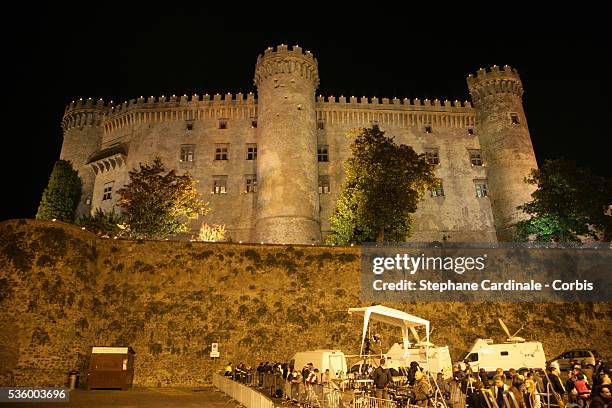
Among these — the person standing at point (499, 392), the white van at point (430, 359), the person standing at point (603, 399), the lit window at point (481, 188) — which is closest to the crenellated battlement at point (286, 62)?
the lit window at point (481, 188)

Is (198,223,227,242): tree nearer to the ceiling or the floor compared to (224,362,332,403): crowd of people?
nearer to the ceiling

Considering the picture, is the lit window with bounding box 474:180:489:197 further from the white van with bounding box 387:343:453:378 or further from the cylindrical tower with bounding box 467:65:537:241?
the white van with bounding box 387:343:453:378

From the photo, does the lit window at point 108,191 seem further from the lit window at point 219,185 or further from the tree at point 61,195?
the lit window at point 219,185

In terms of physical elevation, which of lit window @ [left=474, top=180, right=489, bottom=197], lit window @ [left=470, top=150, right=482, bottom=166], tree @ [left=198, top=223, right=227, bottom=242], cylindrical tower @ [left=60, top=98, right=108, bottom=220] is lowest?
tree @ [left=198, top=223, right=227, bottom=242]

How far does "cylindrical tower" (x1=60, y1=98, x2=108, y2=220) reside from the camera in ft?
147

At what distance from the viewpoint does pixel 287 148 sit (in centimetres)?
3722

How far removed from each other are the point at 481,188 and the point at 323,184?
559 inches

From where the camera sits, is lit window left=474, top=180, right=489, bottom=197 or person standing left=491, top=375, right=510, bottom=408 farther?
lit window left=474, top=180, right=489, bottom=197

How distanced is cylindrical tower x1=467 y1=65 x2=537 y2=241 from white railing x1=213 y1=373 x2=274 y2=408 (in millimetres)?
29100

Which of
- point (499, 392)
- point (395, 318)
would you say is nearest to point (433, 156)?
point (395, 318)

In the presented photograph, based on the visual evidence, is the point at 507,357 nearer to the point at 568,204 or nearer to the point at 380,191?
the point at 380,191

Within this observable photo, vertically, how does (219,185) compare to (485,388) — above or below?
above

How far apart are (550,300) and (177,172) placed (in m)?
30.3

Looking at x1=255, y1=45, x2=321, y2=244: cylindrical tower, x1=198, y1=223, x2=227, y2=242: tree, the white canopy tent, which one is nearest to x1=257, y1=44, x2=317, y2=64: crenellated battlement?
x1=255, y1=45, x2=321, y2=244: cylindrical tower
